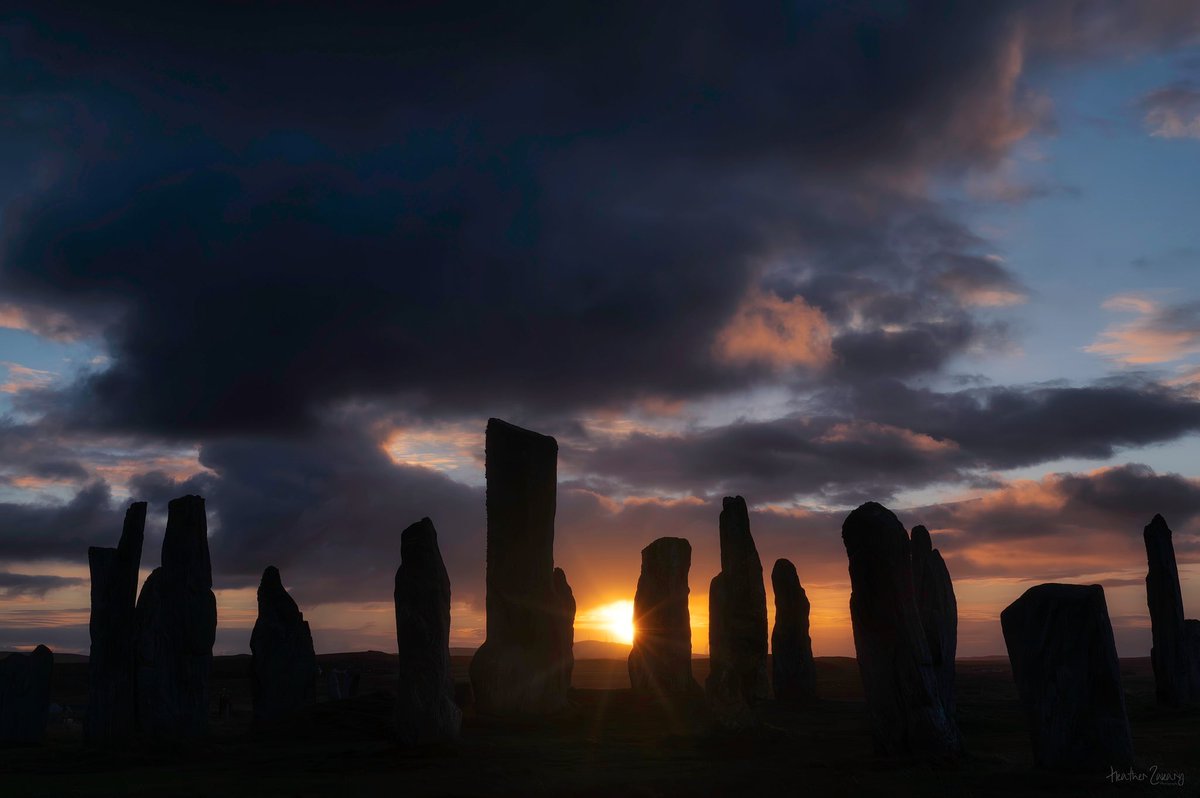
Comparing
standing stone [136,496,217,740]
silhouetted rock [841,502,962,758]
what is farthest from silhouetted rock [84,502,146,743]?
silhouetted rock [841,502,962,758]

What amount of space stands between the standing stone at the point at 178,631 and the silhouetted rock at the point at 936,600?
17660 millimetres

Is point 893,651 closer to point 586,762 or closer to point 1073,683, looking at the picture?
point 1073,683

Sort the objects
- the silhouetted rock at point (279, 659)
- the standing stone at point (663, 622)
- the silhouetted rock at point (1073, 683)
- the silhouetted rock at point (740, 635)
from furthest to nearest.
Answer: the standing stone at point (663, 622), the silhouetted rock at point (279, 659), the silhouetted rock at point (740, 635), the silhouetted rock at point (1073, 683)

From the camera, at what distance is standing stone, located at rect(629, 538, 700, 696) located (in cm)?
3572

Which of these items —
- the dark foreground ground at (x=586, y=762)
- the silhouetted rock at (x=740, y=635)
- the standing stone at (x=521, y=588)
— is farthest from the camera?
the standing stone at (x=521, y=588)

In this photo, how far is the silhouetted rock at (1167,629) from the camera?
28922 millimetres

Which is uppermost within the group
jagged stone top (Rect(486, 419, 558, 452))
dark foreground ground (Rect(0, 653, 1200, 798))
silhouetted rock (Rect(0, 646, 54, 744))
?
jagged stone top (Rect(486, 419, 558, 452))

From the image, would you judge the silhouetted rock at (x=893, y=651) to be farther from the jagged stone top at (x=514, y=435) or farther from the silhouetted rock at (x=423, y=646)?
the jagged stone top at (x=514, y=435)

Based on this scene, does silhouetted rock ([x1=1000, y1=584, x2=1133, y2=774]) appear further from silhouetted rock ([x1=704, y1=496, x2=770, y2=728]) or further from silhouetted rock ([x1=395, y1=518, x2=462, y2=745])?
silhouetted rock ([x1=395, y1=518, x2=462, y2=745])

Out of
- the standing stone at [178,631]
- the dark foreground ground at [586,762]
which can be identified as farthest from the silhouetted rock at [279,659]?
the dark foreground ground at [586,762]

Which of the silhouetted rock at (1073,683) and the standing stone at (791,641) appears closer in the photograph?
the silhouetted rock at (1073,683)

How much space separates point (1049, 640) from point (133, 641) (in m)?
20.5

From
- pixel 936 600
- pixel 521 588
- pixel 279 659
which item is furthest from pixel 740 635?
pixel 279 659

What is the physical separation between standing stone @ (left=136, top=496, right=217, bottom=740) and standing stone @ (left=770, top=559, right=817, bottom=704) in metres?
19.9
